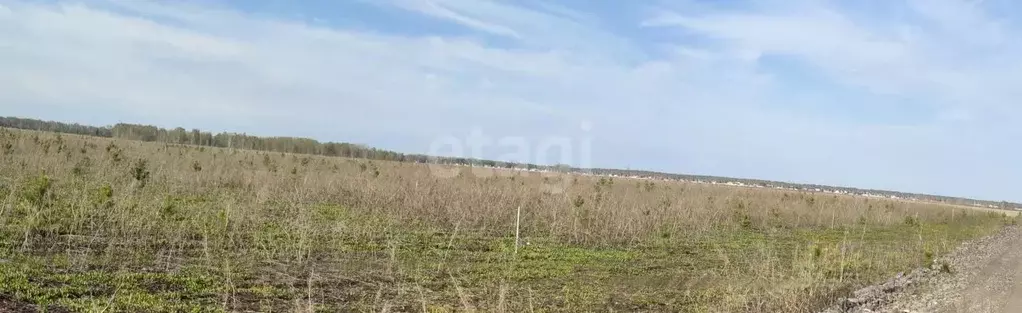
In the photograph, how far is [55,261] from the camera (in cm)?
797

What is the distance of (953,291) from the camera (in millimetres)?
11164

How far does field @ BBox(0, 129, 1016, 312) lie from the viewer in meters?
7.64

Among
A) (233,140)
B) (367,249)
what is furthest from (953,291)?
(233,140)

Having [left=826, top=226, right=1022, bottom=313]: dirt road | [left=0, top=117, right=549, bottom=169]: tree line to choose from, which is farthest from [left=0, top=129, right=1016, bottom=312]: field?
[left=0, top=117, right=549, bottom=169]: tree line

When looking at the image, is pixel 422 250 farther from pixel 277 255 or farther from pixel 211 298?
pixel 211 298

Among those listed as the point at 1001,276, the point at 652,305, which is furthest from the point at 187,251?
the point at 1001,276

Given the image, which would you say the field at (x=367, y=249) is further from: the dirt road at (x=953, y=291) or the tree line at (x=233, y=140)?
the tree line at (x=233, y=140)

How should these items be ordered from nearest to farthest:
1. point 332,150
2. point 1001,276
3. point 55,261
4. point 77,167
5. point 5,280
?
point 5,280, point 55,261, point 1001,276, point 77,167, point 332,150

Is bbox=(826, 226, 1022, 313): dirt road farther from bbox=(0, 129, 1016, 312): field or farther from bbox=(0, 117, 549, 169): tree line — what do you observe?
bbox=(0, 117, 549, 169): tree line

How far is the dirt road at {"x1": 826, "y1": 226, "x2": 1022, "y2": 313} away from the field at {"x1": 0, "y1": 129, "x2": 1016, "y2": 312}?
22.4 inches

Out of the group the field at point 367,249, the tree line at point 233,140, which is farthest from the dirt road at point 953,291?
the tree line at point 233,140

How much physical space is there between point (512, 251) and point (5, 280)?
7544 millimetres

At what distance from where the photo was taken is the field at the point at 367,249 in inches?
301

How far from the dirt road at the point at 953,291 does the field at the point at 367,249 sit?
570 mm
